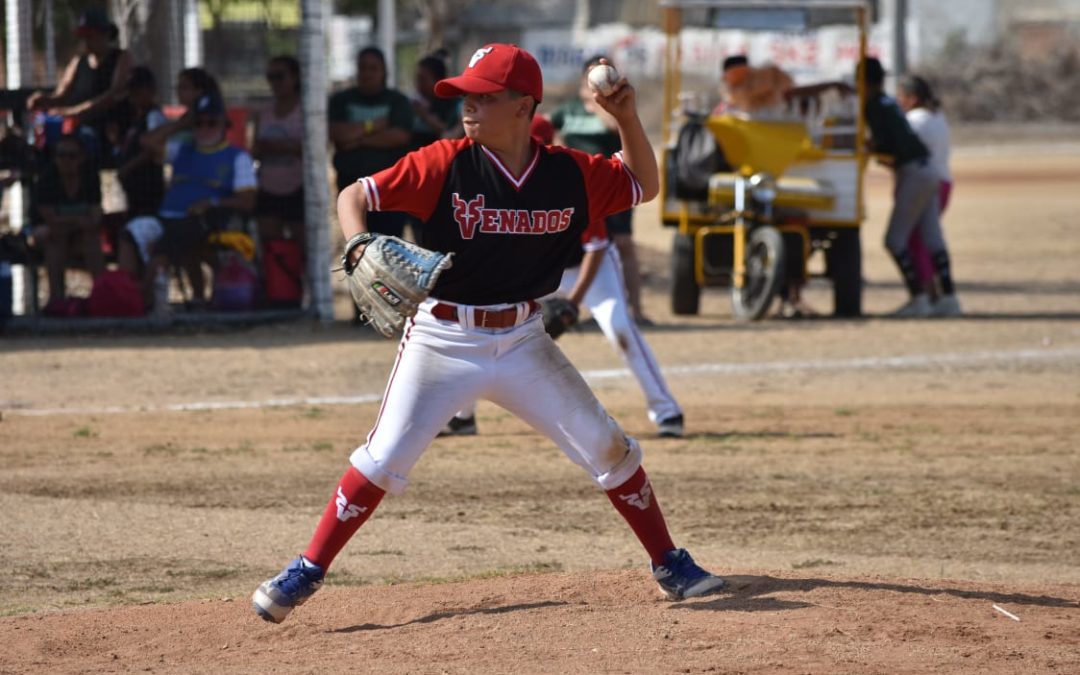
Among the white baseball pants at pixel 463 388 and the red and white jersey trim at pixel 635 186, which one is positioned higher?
the red and white jersey trim at pixel 635 186

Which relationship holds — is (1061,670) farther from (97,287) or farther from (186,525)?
(97,287)

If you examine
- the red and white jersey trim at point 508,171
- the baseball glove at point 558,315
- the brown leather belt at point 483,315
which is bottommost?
the baseball glove at point 558,315

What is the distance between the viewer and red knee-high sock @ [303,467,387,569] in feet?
17.9

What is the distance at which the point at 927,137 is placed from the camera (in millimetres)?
15359

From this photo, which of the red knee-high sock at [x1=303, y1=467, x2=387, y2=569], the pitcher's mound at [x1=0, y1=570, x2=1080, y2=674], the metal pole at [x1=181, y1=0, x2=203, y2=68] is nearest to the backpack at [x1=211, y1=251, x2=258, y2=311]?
the metal pole at [x1=181, y1=0, x2=203, y2=68]

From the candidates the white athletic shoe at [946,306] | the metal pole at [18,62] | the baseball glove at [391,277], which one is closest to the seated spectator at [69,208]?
the metal pole at [18,62]

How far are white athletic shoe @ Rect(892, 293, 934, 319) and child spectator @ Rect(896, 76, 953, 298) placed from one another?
11 centimetres

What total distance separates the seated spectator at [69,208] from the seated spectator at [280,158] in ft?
4.42

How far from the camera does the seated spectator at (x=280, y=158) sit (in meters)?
13.6

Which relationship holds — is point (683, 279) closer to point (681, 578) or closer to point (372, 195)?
point (681, 578)

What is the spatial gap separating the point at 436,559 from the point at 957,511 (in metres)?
2.63

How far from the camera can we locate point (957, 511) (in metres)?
7.96

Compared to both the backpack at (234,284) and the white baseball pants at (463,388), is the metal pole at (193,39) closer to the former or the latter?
the backpack at (234,284)

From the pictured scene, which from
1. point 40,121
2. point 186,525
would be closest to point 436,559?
point 186,525
